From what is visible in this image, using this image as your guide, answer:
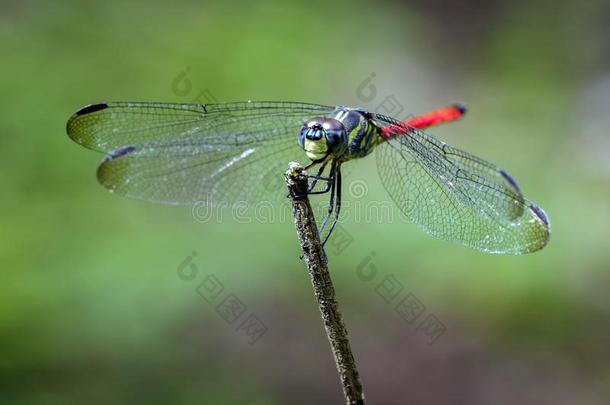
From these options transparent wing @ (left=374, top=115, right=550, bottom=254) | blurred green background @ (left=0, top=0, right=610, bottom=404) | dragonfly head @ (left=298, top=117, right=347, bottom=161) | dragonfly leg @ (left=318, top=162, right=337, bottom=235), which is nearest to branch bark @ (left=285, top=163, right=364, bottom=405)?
dragonfly head @ (left=298, top=117, right=347, bottom=161)

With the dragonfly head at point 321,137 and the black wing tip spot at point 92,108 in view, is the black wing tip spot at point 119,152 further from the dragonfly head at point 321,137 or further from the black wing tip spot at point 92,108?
the dragonfly head at point 321,137

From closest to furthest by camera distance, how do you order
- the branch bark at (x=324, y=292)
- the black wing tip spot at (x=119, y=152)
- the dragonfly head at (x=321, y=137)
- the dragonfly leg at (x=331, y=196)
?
1. the branch bark at (x=324, y=292)
2. the dragonfly head at (x=321, y=137)
3. the dragonfly leg at (x=331, y=196)
4. the black wing tip spot at (x=119, y=152)

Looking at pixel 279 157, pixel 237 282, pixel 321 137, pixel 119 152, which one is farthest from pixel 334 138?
pixel 237 282

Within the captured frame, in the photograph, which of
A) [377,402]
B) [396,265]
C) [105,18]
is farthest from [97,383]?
[105,18]

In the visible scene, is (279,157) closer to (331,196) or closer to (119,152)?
(331,196)

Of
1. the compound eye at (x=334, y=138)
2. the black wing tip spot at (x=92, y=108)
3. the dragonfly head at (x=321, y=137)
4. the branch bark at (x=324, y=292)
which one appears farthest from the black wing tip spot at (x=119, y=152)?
the branch bark at (x=324, y=292)

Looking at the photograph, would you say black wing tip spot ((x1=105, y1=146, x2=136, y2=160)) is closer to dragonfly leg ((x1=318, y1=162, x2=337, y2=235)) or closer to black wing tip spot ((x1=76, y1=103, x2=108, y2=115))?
black wing tip spot ((x1=76, y1=103, x2=108, y2=115))

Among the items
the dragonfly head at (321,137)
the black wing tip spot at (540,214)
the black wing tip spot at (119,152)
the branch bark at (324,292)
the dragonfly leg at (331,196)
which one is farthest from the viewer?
the black wing tip spot at (119,152)
